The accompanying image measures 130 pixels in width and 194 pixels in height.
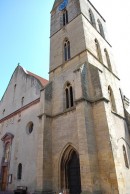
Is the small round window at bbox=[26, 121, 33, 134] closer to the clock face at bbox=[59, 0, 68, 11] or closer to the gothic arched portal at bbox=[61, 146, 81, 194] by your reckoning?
the gothic arched portal at bbox=[61, 146, 81, 194]

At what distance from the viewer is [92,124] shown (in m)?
10.4

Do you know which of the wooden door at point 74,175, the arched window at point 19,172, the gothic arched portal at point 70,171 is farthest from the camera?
the arched window at point 19,172

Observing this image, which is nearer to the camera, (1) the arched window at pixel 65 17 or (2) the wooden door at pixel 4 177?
(2) the wooden door at pixel 4 177

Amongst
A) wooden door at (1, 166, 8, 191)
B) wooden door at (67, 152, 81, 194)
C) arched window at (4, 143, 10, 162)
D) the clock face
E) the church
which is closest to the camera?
the church

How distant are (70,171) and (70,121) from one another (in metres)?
3.32

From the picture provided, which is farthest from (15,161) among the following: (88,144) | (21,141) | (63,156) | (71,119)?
(88,144)

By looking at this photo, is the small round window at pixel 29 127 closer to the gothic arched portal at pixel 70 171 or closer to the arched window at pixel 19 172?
the arched window at pixel 19 172

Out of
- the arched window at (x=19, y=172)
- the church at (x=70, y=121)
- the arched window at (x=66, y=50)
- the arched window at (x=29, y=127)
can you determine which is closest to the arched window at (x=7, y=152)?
the church at (x=70, y=121)

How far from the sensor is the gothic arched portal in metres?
10.6

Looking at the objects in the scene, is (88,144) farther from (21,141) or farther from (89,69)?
(21,141)

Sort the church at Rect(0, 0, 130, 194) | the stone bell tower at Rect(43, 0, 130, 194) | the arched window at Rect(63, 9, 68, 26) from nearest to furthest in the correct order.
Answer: the stone bell tower at Rect(43, 0, 130, 194), the church at Rect(0, 0, 130, 194), the arched window at Rect(63, 9, 68, 26)

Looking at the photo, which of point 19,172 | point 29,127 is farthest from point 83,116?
point 19,172

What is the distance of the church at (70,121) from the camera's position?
9.41m

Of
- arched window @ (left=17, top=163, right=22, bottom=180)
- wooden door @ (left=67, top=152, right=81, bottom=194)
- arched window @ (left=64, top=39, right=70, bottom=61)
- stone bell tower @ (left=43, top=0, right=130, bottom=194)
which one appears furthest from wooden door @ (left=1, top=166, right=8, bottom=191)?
arched window @ (left=64, top=39, right=70, bottom=61)
